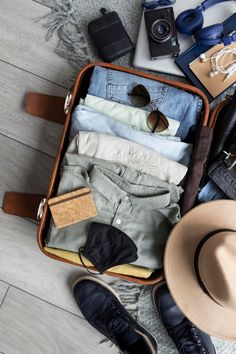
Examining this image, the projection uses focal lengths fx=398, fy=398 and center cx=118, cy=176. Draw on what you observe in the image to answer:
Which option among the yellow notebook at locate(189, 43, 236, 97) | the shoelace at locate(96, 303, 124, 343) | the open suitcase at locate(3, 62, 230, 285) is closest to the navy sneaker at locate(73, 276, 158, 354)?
the shoelace at locate(96, 303, 124, 343)

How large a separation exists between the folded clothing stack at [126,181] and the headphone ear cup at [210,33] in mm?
262

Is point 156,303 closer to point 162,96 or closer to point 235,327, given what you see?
point 235,327

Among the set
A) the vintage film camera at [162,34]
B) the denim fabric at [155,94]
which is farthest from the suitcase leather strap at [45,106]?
the vintage film camera at [162,34]

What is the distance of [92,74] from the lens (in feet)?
3.07

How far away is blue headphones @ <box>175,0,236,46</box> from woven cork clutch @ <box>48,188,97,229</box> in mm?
461

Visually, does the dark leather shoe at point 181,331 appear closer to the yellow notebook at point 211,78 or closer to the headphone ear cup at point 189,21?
the yellow notebook at point 211,78

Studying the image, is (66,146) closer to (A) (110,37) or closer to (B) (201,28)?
(A) (110,37)

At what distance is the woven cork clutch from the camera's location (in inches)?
32.8

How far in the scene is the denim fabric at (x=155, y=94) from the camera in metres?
0.92

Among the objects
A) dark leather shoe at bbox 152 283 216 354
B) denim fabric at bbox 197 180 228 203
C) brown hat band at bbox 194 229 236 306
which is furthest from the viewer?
dark leather shoe at bbox 152 283 216 354

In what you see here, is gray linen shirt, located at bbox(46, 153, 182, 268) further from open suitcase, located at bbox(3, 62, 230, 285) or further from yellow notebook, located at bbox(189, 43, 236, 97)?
yellow notebook, located at bbox(189, 43, 236, 97)

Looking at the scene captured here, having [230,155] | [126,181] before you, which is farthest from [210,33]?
[126,181]

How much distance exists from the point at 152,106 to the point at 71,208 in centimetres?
31

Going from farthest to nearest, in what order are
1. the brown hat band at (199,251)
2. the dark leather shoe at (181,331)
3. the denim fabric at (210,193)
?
the dark leather shoe at (181,331) < the denim fabric at (210,193) < the brown hat band at (199,251)
